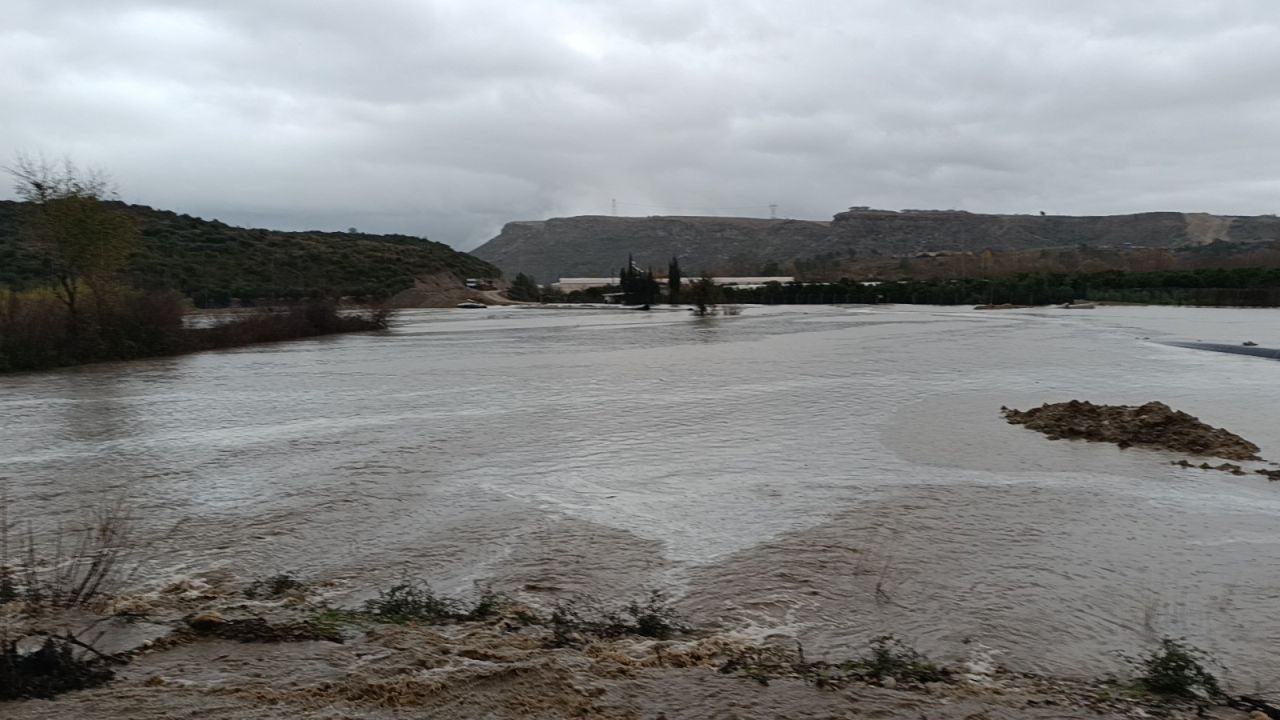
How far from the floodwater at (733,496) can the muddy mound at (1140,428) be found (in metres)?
0.49

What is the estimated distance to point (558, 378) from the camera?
23.6 m

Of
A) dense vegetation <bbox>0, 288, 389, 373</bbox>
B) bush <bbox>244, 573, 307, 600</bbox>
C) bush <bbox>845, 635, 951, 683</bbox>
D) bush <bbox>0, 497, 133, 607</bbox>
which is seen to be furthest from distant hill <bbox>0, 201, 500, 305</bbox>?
bush <bbox>845, 635, 951, 683</bbox>

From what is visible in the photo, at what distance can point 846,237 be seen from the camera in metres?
178

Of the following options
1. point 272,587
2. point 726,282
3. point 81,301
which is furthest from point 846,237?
point 272,587

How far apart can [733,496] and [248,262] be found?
77303 mm

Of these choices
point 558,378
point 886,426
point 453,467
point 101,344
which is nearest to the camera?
point 453,467

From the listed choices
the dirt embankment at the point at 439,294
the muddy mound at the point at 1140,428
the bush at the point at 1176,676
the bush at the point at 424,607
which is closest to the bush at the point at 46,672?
the bush at the point at 424,607

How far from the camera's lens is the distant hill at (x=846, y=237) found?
155 metres

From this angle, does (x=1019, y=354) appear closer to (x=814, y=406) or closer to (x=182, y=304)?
(x=814, y=406)

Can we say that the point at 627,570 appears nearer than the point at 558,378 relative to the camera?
Yes

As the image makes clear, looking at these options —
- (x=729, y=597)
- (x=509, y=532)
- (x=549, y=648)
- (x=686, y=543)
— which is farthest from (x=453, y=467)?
(x=549, y=648)

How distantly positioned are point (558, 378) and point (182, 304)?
18.6 meters

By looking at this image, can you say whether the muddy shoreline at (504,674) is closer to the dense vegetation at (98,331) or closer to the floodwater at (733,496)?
the floodwater at (733,496)

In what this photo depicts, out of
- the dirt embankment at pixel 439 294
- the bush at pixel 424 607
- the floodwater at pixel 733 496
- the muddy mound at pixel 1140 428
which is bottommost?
the floodwater at pixel 733 496
